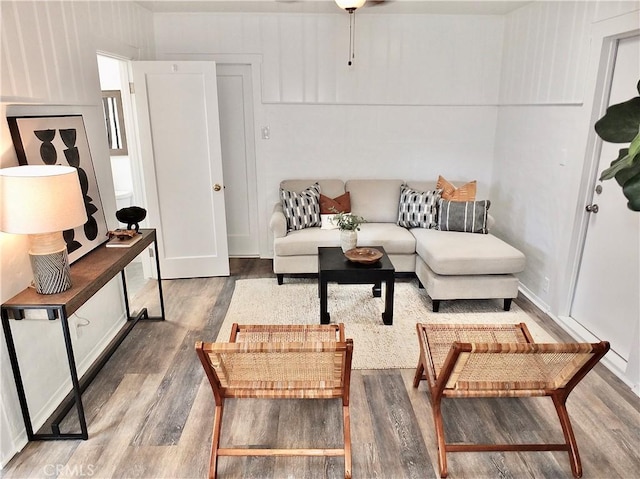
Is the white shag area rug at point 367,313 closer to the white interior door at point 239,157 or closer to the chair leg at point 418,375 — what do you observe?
the chair leg at point 418,375

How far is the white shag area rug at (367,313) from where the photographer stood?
3039 millimetres

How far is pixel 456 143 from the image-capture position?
4.69 metres

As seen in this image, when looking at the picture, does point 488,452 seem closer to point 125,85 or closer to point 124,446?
point 124,446

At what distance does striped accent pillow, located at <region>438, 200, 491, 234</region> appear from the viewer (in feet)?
13.2

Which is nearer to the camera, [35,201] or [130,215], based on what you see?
[35,201]

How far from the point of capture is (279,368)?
191 centimetres

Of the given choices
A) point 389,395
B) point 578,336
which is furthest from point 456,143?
point 389,395

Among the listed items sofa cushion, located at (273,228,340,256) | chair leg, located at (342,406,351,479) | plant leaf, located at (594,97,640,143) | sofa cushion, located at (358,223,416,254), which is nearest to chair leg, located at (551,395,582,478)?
chair leg, located at (342,406,351,479)

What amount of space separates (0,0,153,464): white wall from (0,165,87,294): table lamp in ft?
0.55

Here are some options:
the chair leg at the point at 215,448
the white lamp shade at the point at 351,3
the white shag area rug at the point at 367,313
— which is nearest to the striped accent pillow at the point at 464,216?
the white shag area rug at the point at 367,313

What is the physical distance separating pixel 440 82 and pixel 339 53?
1091 millimetres

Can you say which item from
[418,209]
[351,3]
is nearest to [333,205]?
[418,209]

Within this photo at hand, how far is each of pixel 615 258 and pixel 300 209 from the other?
2.58m

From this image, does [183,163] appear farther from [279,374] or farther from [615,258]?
[615,258]
